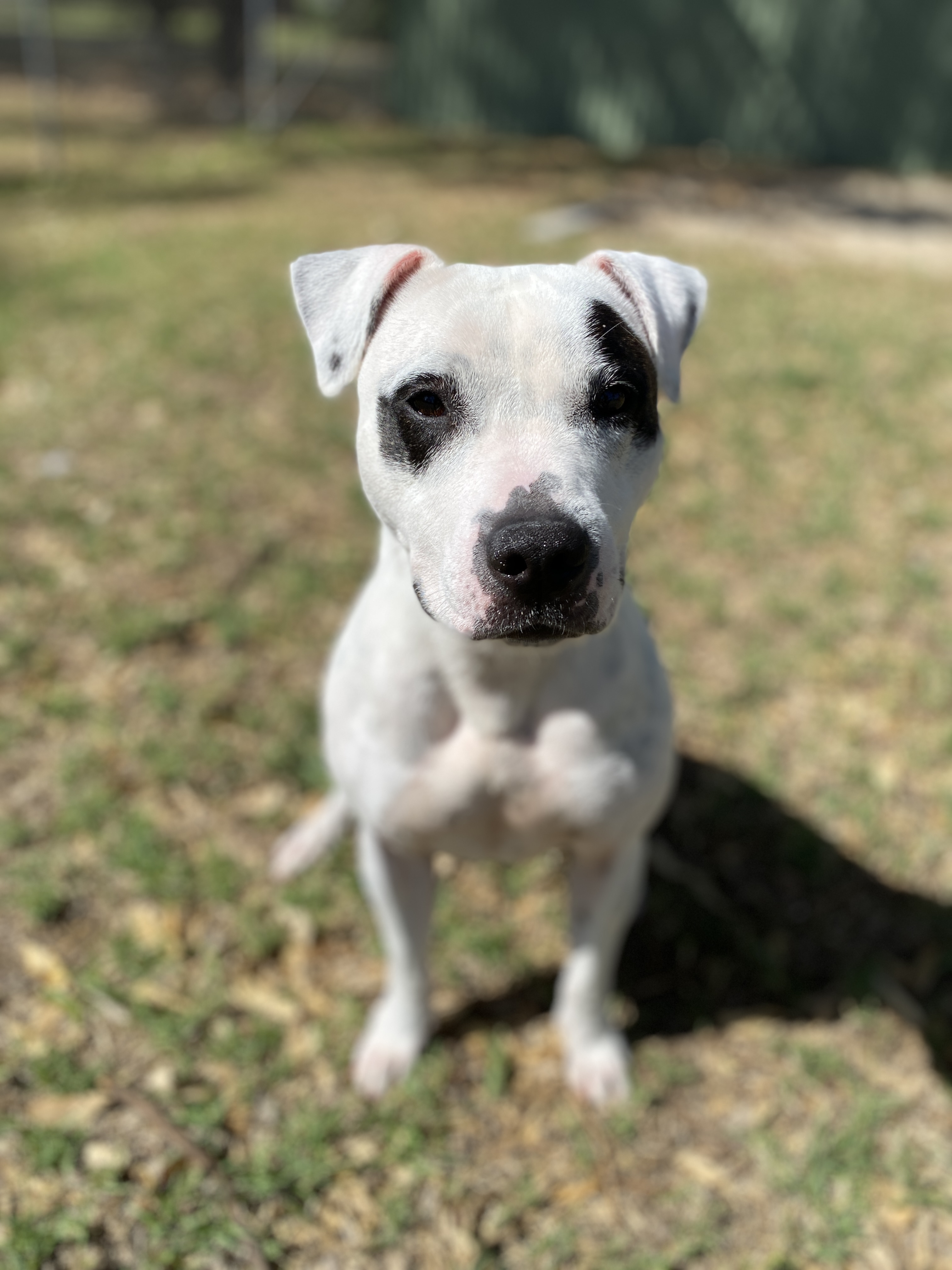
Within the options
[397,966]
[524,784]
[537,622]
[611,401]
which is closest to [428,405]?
[611,401]

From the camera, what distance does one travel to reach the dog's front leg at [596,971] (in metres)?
2.53

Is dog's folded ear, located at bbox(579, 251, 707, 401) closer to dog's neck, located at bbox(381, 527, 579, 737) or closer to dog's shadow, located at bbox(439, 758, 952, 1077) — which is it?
dog's neck, located at bbox(381, 527, 579, 737)

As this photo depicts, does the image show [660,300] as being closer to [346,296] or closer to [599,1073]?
[346,296]

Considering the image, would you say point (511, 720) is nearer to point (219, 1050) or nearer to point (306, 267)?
point (306, 267)

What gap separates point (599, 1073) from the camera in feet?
9.18

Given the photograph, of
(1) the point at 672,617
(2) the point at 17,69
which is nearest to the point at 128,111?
(2) the point at 17,69

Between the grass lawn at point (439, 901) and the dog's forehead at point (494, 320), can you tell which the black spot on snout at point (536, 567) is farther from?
the grass lawn at point (439, 901)

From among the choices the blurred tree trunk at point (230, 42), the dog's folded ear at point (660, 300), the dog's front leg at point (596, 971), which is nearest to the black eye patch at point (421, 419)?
the dog's folded ear at point (660, 300)

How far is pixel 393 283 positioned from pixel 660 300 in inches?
21.5

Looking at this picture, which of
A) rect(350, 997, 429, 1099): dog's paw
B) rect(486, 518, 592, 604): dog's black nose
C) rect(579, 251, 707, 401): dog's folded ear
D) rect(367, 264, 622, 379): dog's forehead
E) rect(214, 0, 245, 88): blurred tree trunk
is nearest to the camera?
rect(486, 518, 592, 604): dog's black nose

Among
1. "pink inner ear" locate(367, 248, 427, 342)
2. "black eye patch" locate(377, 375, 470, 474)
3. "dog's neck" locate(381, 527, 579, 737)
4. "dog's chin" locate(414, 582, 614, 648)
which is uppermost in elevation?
"pink inner ear" locate(367, 248, 427, 342)

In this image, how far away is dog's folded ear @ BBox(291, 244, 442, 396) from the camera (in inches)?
78.9

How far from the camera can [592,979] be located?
8.86 ft

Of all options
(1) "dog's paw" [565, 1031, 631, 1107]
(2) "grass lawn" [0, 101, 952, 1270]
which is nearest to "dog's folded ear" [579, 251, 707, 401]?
(1) "dog's paw" [565, 1031, 631, 1107]
